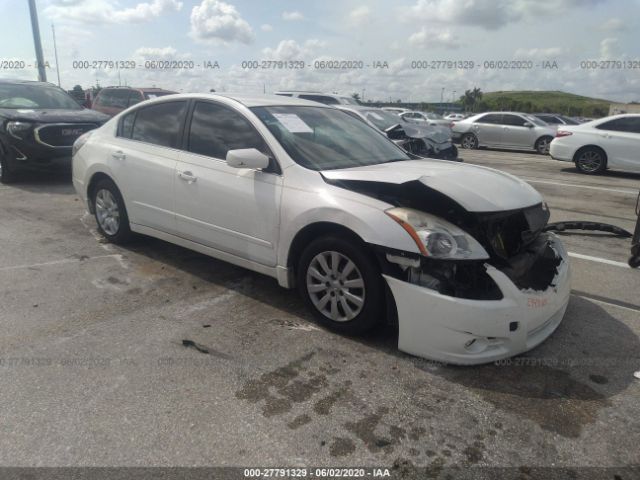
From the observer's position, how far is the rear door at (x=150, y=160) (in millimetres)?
4500

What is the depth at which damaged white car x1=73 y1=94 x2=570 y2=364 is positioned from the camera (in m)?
2.99

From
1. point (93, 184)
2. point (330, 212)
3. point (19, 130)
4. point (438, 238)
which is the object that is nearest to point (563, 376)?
point (438, 238)

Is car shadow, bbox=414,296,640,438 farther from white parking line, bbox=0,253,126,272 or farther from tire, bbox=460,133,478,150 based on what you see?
tire, bbox=460,133,478,150

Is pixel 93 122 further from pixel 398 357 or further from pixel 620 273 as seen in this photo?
pixel 620 273

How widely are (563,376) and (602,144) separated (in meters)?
10.9

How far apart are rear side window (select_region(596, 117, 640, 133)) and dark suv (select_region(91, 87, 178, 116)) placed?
11357mm

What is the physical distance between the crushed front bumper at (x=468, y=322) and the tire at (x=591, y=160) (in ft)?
35.2

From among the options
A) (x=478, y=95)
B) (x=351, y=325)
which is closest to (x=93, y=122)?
(x=351, y=325)

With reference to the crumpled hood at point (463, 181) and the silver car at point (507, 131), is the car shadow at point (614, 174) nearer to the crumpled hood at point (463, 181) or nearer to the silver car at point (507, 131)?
the silver car at point (507, 131)

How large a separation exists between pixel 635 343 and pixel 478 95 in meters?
124

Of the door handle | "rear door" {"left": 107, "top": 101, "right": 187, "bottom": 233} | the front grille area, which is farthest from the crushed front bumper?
the front grille area

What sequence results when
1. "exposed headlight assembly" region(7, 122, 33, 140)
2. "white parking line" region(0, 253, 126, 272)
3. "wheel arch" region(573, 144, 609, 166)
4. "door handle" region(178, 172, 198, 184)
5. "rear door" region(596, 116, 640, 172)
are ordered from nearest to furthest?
"door handle" region(178, 172, 198, 184)
"white parking line" region(0, 253, 126, 272)
"exposed headlight assembly" region(7, 122, 33, 140)
"rear door" region(596, 116, 640, 172)
"wheel arch" region(573, 144, 609, 166)

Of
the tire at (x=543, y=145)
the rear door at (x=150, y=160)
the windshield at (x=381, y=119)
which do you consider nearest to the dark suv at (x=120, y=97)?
Answer: the windshield at (x=381, y=119)

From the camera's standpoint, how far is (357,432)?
2.51 m
